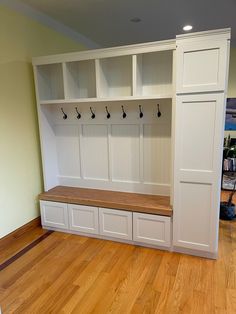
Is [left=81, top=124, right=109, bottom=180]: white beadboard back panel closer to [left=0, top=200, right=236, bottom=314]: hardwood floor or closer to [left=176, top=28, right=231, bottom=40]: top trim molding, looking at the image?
[left=0, top=200, right=236, bottom=314]: hardwood floor

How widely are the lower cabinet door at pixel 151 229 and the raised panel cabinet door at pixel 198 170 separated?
99 mm

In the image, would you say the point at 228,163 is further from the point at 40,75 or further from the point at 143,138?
the point at 40,75

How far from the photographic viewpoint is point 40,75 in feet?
9.53

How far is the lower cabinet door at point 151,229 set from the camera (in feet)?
7.99

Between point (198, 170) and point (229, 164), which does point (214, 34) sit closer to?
point (198, 170)

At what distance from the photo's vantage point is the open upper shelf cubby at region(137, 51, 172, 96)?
8.34ft

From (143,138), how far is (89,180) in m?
0.91

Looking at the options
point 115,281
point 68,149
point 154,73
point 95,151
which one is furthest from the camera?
point 68,149

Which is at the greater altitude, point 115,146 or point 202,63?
point 202,63

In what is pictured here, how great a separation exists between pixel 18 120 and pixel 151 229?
192 cm

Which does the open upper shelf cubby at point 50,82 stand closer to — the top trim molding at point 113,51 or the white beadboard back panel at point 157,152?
the top trim molding at point 113,51

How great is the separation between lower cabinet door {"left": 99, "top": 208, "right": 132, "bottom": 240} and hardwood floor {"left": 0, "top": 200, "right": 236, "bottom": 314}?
0.12 m

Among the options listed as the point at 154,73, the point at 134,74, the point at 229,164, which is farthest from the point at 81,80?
the point at 229,164

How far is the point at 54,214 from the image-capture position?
9.65ft
